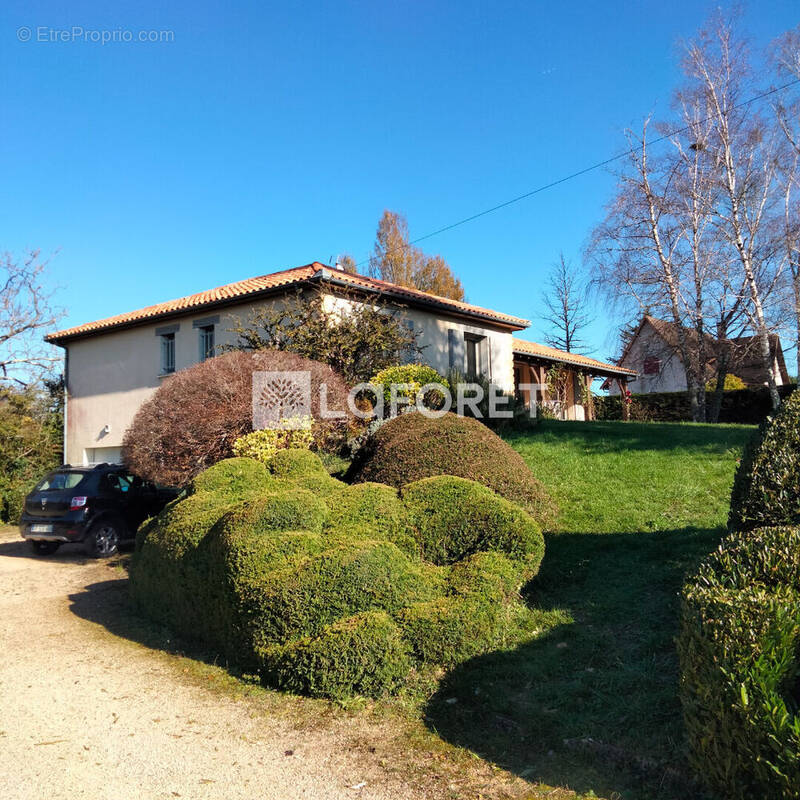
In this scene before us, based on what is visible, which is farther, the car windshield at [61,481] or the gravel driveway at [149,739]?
the car windshield at [61,481]

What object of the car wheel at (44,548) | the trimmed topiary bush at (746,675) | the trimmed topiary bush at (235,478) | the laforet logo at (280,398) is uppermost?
the laforet logo at (280,398)

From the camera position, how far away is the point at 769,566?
3.20 m

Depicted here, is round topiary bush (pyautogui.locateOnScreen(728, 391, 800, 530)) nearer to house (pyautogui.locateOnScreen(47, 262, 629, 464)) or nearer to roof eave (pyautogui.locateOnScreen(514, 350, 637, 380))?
house (pyautogui.locateOnScreen(47, 262, 629, 464))

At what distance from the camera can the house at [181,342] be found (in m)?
17.4

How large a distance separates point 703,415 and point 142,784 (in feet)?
69.0

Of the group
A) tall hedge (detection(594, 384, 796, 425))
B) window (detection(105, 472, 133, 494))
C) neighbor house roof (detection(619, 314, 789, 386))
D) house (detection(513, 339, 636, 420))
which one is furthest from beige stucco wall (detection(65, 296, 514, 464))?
window (detection(105, 472, 133, 494))

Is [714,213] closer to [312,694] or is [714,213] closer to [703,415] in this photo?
[703,415]

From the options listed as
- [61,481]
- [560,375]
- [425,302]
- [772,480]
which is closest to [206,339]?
[425,302]

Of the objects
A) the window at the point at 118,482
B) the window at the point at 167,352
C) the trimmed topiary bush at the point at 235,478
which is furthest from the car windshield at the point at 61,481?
the window at the point at 167,352

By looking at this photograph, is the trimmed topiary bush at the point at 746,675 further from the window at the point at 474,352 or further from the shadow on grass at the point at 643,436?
the window at the point at 474,352

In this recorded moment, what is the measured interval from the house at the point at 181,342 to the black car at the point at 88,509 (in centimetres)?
671

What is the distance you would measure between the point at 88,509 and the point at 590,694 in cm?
828

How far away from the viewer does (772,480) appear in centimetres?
409

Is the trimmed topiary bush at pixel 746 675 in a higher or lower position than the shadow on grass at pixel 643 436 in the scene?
lower
